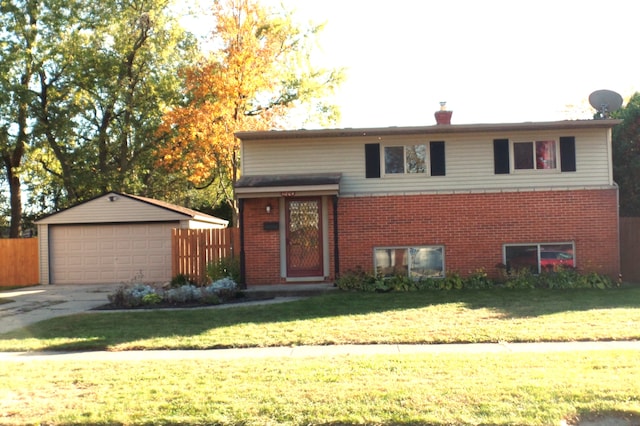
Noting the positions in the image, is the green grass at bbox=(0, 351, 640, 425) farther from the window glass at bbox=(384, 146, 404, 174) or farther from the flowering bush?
the window glass at bbox=(384, 146, 404, 174)

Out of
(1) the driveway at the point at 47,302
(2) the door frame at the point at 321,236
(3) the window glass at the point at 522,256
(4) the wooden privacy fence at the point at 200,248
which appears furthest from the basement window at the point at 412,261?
(1) the driveway at the point at 47,302

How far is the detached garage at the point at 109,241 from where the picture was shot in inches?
829

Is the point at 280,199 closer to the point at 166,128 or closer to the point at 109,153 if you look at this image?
the point at 166,128

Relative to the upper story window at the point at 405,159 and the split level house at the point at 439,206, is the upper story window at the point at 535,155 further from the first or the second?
the upper story window at the point at 405,159

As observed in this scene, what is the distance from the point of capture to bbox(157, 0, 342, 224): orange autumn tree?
25312 millimetres

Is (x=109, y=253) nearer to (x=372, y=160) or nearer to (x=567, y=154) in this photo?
(x=372, y=160)

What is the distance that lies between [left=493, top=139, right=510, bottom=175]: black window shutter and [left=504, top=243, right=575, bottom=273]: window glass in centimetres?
209

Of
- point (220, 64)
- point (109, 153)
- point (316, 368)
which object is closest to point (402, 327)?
point (316, 368)

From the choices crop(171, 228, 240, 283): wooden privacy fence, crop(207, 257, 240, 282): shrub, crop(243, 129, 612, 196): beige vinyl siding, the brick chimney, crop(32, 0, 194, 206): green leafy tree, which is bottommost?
crop(207, 257, 240, 282): shrub

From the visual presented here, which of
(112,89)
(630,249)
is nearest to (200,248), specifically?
(630,249)

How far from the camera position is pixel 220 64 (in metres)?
25.8

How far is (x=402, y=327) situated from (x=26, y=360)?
5.80 meters

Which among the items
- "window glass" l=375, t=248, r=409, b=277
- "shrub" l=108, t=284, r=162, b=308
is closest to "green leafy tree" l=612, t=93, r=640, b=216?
"window glass" l=375, t=248, r=409, b=277

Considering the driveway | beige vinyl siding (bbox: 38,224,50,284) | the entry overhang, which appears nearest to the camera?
the driveway
